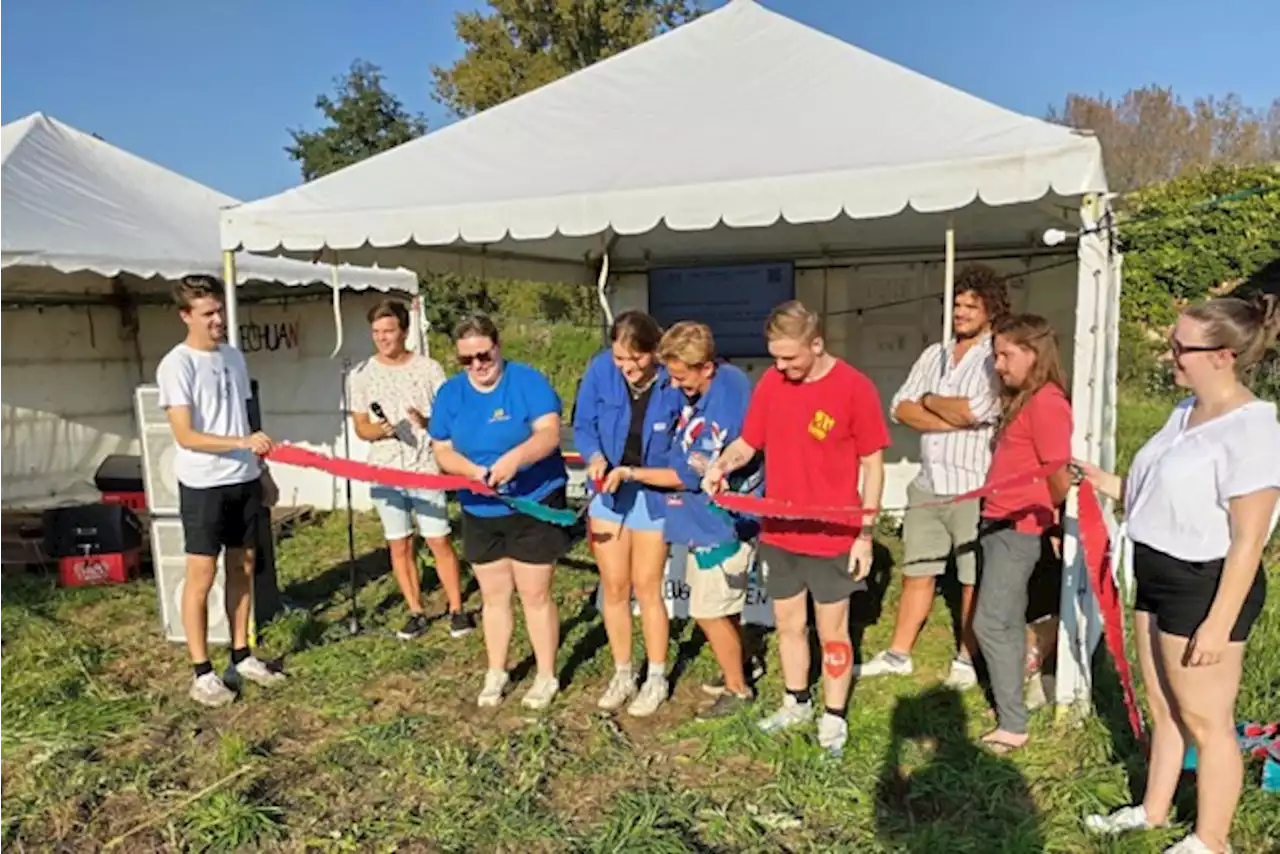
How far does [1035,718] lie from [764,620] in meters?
1.43

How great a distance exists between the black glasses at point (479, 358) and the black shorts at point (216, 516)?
3.68 ft

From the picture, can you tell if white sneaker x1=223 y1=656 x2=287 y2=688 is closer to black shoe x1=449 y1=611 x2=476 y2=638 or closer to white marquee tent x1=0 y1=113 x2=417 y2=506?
black shoe x1=449 y1=611 x2=476 y2=638

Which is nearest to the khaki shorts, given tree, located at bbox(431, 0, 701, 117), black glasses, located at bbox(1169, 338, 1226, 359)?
black glasses, located at bbox(1169, 338, 1226, 359)

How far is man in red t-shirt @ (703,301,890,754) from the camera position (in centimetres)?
303

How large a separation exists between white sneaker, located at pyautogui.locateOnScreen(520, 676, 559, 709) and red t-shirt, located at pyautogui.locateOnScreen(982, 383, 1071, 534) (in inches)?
72.9

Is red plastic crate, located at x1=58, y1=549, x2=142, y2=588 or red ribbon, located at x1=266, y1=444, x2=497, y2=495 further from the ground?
red ribbon, located at x1=266, y1=444, x2=497, y2=495

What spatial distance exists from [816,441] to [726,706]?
1240mm

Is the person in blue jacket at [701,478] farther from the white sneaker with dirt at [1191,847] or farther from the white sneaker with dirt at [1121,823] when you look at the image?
the white sneaker with dirt at [1191,847]

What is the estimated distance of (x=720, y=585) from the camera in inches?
138

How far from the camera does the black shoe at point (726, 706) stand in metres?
3.63

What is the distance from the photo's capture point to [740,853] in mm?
2775

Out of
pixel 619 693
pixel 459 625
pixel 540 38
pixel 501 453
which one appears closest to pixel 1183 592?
pixel 619 693

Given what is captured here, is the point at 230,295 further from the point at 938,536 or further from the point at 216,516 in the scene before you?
the point at 938,536

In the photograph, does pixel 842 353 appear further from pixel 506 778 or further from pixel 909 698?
pixel 506 778
